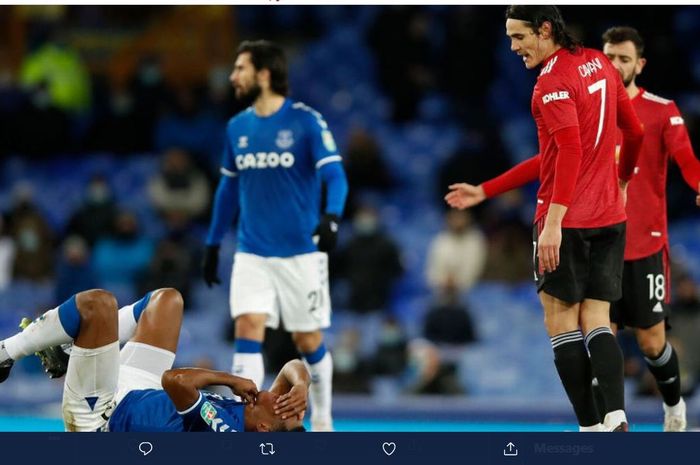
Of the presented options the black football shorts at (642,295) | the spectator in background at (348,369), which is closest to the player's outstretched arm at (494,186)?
the black football shorts at (642,295)

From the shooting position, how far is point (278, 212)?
8.44 metres

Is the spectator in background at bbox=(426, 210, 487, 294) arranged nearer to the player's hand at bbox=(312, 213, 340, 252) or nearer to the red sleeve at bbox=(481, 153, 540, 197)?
the player's hand at bbox=(312, 213, 340, 252)

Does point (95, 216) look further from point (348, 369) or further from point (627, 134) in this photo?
point (627, 134)

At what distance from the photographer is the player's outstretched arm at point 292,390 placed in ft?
20.6

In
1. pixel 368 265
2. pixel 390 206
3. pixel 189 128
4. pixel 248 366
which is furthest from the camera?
pixel 189 128

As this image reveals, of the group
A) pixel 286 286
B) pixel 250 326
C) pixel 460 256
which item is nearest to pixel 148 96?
pixel 460 256

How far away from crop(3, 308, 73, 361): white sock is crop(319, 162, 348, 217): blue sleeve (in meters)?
2.34

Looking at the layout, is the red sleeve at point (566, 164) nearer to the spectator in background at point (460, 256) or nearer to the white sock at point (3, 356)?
the white sock at point (3, 356)

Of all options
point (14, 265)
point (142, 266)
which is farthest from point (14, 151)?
point (142, 266)

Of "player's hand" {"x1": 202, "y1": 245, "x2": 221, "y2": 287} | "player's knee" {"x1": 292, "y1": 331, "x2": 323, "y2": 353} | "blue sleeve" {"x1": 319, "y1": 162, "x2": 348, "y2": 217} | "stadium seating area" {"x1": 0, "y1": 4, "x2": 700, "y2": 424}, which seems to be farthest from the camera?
"stadium seating area" {"x1": 0, "y1": 4, "x2": 700, "y2": 424}

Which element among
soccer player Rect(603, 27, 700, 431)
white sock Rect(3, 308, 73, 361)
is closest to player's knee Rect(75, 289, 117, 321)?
white sock Rect(3, 308, 73, 361)

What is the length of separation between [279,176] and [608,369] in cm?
300

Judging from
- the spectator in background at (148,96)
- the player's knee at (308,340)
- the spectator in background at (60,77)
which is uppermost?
the spectator in background at (60,77)

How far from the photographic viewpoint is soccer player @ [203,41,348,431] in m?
8.41
